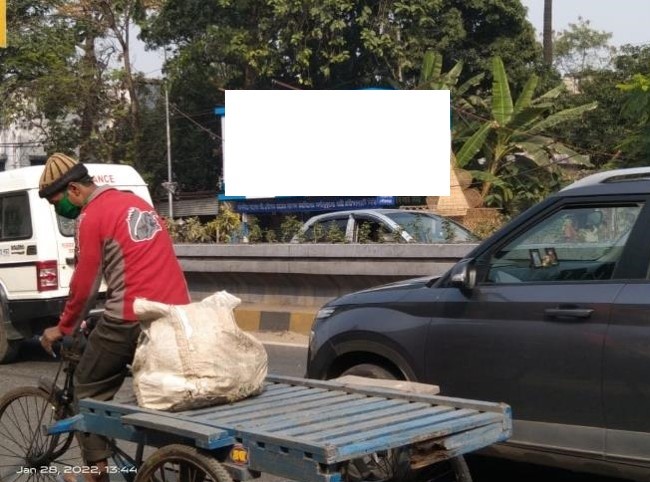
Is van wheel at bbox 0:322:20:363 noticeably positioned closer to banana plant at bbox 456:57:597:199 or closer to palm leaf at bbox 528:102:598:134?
banana plant at bbox 456:57:597:199

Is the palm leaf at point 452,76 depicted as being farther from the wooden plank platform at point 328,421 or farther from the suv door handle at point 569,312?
the wooden plank platform at point 328,421

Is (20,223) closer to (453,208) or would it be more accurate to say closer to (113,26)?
(453,208)

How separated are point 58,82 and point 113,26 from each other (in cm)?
316

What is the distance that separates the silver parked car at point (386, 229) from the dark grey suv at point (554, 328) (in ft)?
20.9

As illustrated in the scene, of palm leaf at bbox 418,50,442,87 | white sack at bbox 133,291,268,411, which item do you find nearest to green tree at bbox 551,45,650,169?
palm leaf at bbox 418,50,442,87

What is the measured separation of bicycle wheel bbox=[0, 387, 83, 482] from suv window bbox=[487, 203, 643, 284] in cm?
229

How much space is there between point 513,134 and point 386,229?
15530 millimetres

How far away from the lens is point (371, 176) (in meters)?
24.0

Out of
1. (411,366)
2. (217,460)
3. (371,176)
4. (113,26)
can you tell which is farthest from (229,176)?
(217,460)

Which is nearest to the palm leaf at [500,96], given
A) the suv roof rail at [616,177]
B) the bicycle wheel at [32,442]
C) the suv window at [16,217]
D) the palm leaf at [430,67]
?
the palm leaf at [430,67]

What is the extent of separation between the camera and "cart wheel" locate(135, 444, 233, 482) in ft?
11.3

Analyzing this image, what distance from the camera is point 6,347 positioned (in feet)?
34.2

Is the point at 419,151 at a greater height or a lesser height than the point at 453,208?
greater

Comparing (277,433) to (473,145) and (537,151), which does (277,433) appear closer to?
(473,145)
